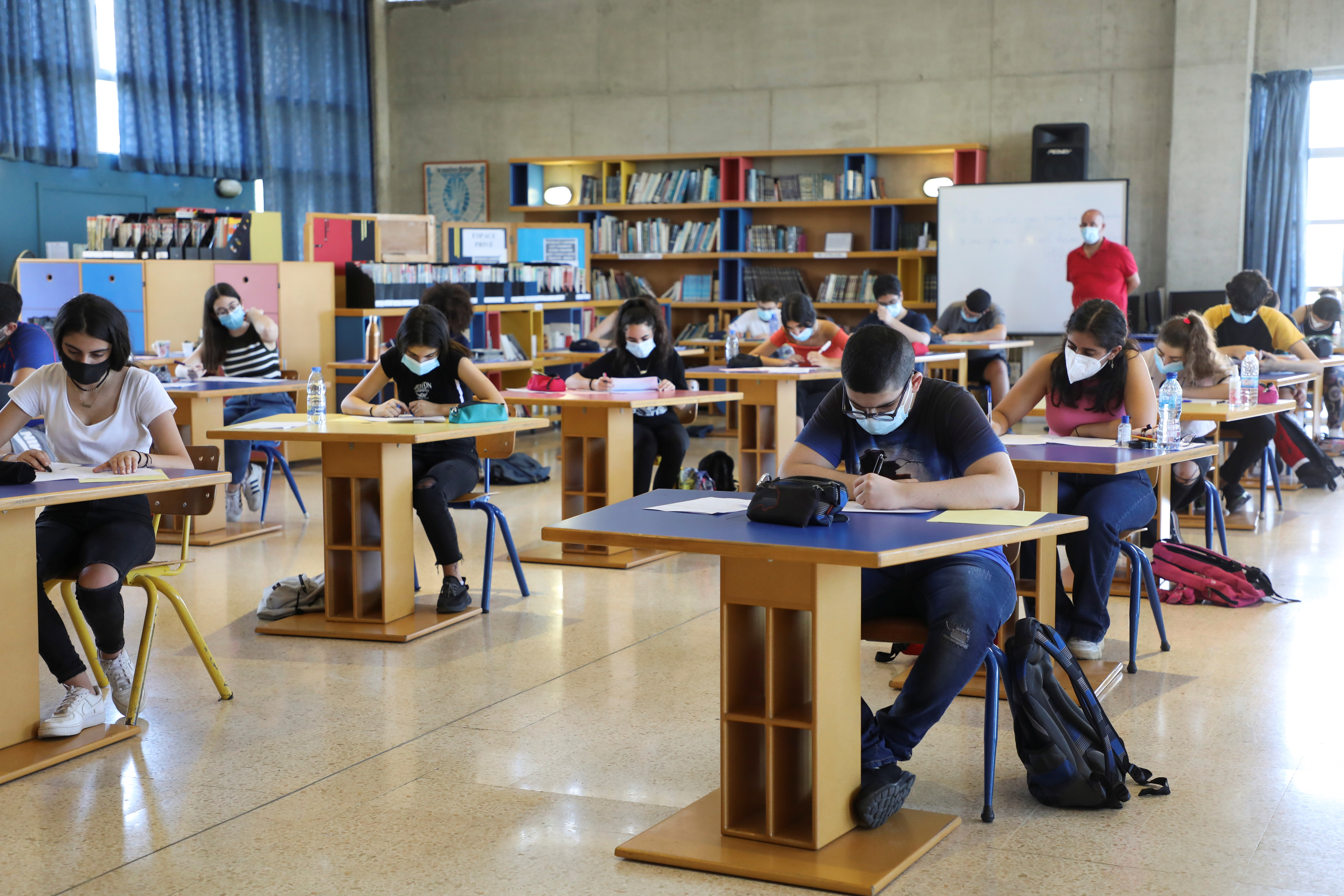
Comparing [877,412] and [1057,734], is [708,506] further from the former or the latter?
[1057,734]

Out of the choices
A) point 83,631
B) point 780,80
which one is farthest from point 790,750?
point 780,80

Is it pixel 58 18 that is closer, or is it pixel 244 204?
pixel 58 18

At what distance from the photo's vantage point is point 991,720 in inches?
109

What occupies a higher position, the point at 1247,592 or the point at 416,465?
the point at 416,465

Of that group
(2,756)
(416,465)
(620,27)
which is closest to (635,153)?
→ (620,27)

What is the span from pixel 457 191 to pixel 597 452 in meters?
7.76

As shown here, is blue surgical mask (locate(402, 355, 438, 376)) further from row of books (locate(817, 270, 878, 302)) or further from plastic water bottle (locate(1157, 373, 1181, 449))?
row of books (locate(817, 270, 878, 302))

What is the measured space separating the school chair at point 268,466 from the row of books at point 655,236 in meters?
5.77

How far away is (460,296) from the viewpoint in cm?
574

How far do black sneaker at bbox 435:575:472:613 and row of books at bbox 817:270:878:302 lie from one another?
7212mm

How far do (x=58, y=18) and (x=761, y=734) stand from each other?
919 centimetres

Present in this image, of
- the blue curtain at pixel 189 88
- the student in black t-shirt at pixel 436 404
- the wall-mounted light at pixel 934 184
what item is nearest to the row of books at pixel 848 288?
the wall-mounted light at pixel 934 184

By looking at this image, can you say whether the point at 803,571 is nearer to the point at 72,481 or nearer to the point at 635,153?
the point at 72,481

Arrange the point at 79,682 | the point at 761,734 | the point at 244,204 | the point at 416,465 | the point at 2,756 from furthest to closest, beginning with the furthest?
the point at 244,204
the point at 416,465
the point at 79,682
the point at 2,756
the point at 761,734
